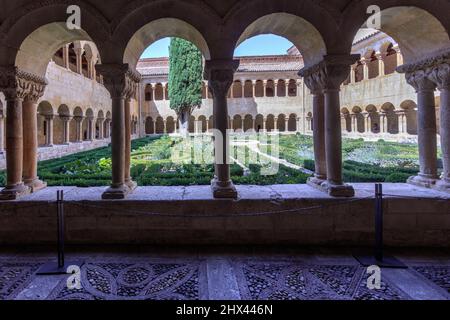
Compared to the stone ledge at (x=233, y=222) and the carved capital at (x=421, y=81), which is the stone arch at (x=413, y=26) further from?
the stone ledge at (x=233, y=222)

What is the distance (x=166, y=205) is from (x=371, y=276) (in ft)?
9.02

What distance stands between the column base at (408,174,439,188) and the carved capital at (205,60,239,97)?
369 cm

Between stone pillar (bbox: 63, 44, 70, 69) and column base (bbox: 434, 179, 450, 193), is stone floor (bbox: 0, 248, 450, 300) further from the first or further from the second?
stone pillar (bbox: 63, 44, 70, 69)

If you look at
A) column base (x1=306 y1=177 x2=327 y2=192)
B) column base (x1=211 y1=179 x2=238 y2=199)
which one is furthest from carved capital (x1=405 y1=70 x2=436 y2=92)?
column base (x1=211 y1=179 x2=238 y2=199)

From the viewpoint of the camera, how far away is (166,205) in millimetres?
4309

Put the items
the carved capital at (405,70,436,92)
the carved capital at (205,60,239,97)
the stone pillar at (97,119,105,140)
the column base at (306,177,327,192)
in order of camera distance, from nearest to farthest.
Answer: the carved capital at (205,60,239,97)
the column base at (306,177,327,192)
the carved capital at (405,70,436,92)
the stone pillar at (97,119,105,140)

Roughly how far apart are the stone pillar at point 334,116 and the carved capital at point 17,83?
15.7ft

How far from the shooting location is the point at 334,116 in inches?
184

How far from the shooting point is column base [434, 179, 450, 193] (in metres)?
4.63

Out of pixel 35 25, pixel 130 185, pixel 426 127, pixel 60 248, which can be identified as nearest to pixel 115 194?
pixel 130 185

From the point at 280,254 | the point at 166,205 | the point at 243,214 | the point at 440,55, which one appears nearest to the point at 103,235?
the point at 166,205

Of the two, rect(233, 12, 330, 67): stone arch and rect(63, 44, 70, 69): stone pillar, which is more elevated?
rect(63, 44, 70, 69): stone pillar

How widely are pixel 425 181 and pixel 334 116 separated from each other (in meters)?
2.04
